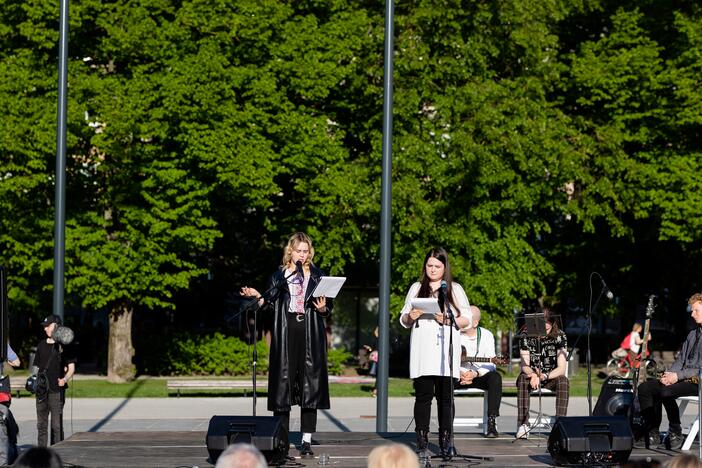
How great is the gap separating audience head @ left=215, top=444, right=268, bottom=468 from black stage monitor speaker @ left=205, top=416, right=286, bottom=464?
5.82m

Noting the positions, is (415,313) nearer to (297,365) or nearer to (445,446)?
(445,446)

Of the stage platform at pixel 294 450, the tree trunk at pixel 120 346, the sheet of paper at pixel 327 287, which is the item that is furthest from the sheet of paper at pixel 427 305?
the tree trunk at pixel 120 346

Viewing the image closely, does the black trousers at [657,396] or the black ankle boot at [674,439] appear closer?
the black ankle boot at [674,439]

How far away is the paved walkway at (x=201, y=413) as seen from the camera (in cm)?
1877

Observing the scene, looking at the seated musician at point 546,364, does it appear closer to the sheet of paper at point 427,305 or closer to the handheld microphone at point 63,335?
the sheet of paper at point 427,305

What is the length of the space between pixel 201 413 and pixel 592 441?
12166 mm

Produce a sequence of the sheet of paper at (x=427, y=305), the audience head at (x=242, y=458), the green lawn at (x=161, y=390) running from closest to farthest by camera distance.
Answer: the audience head at (x=242, y=458)
the sheet of paper at (x=427, y=305)
the green lawn at (x=161, y=390)

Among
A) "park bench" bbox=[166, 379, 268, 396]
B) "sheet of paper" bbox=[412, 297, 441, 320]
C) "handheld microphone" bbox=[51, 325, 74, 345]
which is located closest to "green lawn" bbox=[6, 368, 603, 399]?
"park bench" bbox=[166, 379, 268, 396]

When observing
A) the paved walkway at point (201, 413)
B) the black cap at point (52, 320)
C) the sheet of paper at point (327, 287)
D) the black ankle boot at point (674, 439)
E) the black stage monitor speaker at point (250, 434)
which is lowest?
the paved walkway at point (201, 413)

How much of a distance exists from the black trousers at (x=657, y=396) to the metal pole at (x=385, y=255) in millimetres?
2944

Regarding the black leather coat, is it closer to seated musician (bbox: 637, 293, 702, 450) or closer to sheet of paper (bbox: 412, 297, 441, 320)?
sheet of paper (bbox: 412, 297, 441, 320)

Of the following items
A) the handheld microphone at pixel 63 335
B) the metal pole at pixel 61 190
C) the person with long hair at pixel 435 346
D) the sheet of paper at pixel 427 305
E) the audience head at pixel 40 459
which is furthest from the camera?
the metal pole at pixel 61 190

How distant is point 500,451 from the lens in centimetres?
1337

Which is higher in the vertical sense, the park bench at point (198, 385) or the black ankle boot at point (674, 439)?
the park bench at point (198, 385)
